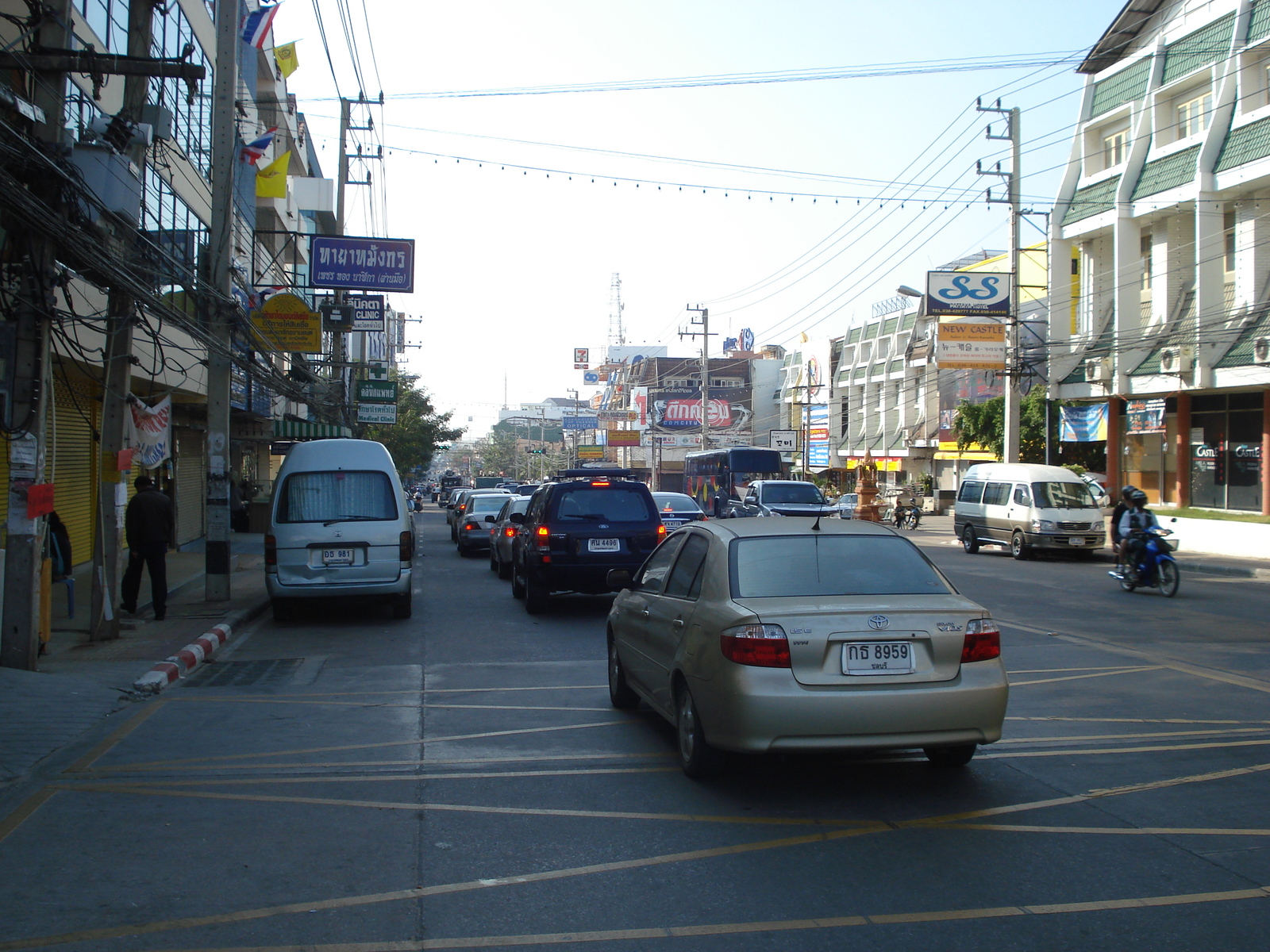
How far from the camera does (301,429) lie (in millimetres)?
34625

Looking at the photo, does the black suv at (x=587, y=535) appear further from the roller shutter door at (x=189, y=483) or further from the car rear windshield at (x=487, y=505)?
the roller shutter door at (x=189, y=483)

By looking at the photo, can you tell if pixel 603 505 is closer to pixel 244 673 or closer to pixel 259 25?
pixel 244 673

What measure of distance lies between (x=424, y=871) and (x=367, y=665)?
5.98m

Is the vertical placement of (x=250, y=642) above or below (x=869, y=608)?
below

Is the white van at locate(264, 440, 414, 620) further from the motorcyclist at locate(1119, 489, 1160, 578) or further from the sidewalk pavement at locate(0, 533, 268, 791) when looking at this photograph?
the motorcyclist at locate(1119, 489, 1160, 578)

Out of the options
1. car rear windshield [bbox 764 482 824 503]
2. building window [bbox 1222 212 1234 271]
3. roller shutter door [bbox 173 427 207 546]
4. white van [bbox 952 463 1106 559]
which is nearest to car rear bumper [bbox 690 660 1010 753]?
white van [bbox 952 463 1106 559]

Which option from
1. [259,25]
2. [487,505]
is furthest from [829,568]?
[259,25]

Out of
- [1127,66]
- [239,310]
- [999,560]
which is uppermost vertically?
[1127,66]

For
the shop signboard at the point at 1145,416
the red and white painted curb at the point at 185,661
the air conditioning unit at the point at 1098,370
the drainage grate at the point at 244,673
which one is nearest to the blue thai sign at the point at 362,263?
the red and white painted curb at the point at 185,661

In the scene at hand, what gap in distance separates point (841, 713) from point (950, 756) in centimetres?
130

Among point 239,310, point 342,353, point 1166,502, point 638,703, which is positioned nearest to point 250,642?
point 239,310

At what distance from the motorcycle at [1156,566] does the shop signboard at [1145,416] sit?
17024mm

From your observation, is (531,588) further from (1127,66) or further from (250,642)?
(1127,66)

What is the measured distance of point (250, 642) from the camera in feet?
39.6
